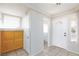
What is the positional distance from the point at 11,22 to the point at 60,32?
2.67ft

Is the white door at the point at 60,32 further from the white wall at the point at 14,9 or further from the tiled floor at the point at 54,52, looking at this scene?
the white wall at the point at 14,9

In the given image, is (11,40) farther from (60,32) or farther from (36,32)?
(60,32)

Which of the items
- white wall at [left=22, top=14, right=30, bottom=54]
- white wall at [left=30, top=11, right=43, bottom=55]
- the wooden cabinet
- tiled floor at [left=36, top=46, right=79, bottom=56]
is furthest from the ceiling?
tiled floor at [left=36, top=46, right=79, bottom=56]

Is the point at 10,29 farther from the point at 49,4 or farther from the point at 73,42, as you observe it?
the point at 73,42

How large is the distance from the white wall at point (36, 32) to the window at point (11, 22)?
0.22 m

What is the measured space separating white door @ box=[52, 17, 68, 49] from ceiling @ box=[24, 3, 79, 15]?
15 cm

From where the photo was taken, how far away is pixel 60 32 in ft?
4.72

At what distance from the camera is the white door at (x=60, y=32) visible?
1.40 meters

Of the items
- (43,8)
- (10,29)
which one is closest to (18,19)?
(10,29)

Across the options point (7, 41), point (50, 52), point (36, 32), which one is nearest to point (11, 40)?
point (7, 41)

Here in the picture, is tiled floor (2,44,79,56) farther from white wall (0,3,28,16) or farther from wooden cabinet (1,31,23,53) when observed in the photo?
white wall (0,3,28,16)

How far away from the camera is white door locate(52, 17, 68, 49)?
1403mm

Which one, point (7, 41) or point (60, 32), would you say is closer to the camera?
point (7, 41)

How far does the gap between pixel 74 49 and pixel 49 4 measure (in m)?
0.81
